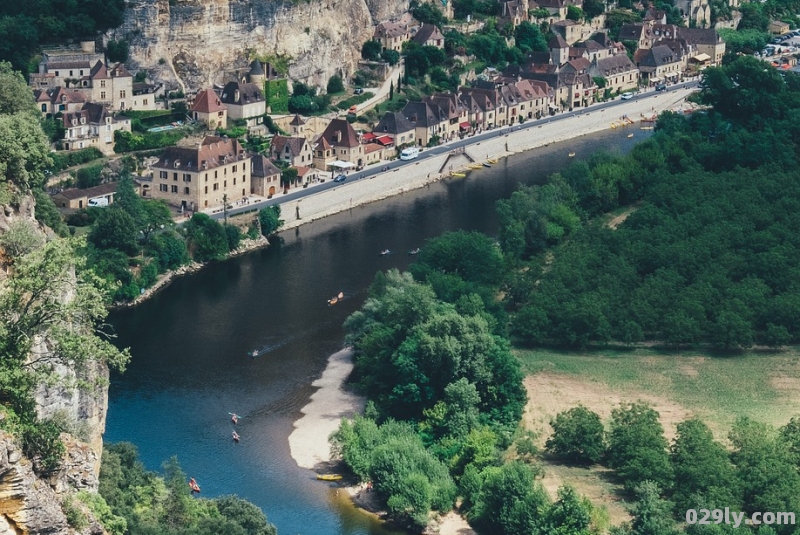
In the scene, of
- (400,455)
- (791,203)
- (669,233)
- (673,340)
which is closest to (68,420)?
(400,455)

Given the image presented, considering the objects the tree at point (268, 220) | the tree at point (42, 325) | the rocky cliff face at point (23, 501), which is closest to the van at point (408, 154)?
the tree at point (268, 220)

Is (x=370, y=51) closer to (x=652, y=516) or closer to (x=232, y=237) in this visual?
(x=232, y=237)

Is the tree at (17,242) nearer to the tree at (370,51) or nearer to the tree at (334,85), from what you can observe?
the tree at (334,85)

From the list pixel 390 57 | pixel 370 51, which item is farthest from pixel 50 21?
pixel 390 57

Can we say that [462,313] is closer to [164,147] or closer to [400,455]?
[400,455]

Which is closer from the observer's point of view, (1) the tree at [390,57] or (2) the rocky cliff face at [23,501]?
(2) the rocky cliff face at [23,501]
